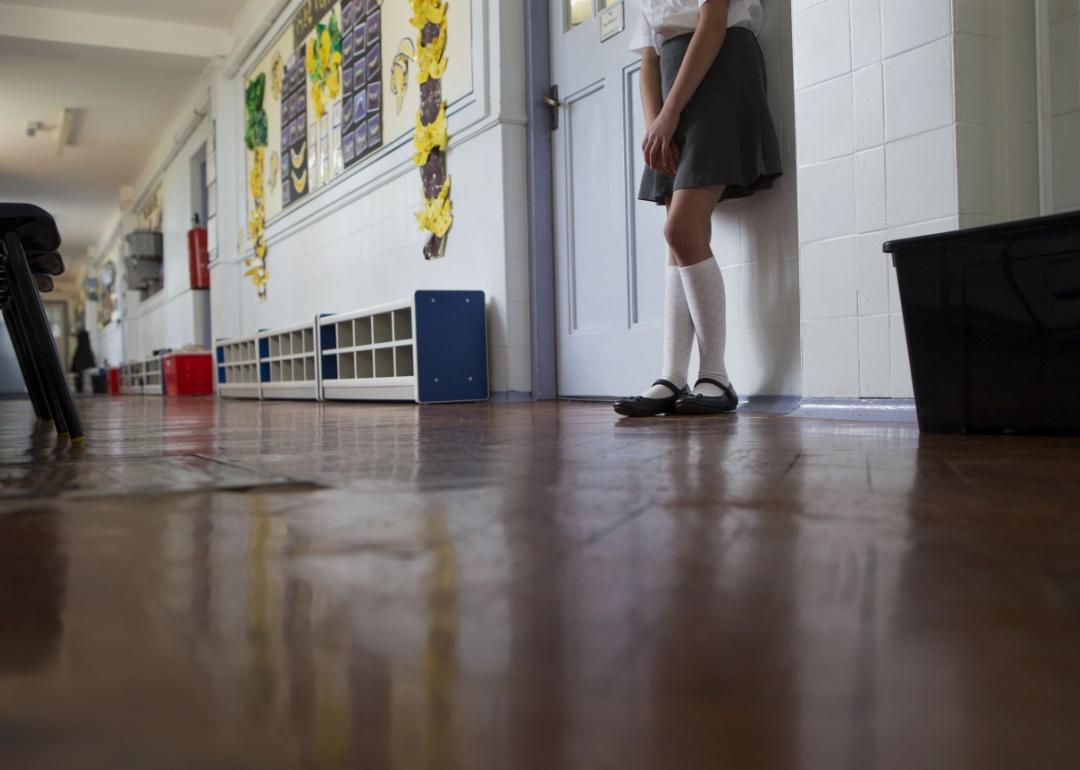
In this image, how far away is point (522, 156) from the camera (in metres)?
3.84

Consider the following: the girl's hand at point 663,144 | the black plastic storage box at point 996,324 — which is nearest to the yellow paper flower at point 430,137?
the girl's hand at point 663,144

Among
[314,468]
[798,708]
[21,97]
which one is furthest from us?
[21,97]

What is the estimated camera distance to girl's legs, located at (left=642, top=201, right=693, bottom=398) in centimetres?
245

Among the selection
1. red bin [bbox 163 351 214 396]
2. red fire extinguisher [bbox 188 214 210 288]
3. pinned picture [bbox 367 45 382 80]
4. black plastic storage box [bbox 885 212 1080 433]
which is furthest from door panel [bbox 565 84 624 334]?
red fire extinguisher [bbox 188 214 210 288]

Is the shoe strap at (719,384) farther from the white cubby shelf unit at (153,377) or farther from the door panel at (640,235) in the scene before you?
the white cubby shelf unit at (153,377)

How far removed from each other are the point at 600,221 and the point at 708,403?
1366 millimetres

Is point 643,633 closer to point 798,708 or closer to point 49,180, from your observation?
point 798,708

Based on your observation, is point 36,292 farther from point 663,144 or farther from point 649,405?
point 663,144

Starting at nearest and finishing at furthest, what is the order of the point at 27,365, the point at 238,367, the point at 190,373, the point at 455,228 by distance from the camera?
the point at 27,365
the point at 455,228
the point at 238,367
the point at 190,373

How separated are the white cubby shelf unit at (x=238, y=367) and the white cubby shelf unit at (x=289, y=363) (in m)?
0.10

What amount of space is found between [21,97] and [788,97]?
8.80m

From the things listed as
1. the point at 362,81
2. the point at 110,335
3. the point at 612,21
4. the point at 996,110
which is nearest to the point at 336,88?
the point at 362,81

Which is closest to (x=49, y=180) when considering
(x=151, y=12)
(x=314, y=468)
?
(x=151, y=12)

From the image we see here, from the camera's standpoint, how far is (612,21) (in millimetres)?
3369
